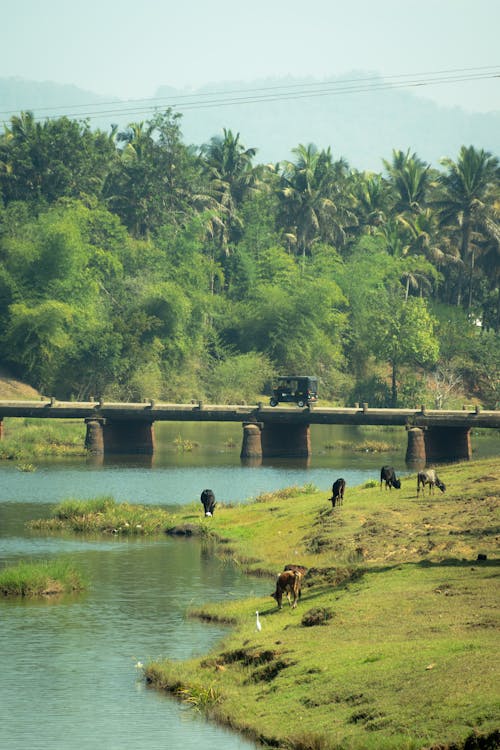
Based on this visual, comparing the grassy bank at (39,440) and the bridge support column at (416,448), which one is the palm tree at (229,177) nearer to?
the grassy bank at (39,440)

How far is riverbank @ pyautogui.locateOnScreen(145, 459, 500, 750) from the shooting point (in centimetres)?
2156

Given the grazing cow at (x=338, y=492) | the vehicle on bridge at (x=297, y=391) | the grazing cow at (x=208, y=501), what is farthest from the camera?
the vehicle on bridge at (x=297, y=391)

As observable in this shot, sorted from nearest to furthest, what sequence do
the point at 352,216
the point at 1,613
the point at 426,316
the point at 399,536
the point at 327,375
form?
the point at 1,613 < the point at 399,536 < the point at 426,316 < the point at 327,375 < the point at 352,216

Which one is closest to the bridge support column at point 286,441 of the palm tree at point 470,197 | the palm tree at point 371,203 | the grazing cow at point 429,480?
the grazing cow at point 429,480

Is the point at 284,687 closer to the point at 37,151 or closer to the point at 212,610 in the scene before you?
the point at 212,610

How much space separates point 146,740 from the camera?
77.6ft

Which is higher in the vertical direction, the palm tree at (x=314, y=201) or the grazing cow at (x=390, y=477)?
the palm tree at (x=314, y=201)

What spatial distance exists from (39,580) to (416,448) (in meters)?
48.8

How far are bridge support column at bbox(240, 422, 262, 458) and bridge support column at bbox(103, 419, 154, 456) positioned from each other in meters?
6.91

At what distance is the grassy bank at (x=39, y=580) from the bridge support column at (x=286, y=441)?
50.7 m

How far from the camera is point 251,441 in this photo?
85.2m

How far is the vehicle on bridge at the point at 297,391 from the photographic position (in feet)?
325

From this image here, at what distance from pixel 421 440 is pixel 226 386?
127 ft

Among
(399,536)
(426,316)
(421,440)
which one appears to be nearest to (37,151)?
A: (426,316)
